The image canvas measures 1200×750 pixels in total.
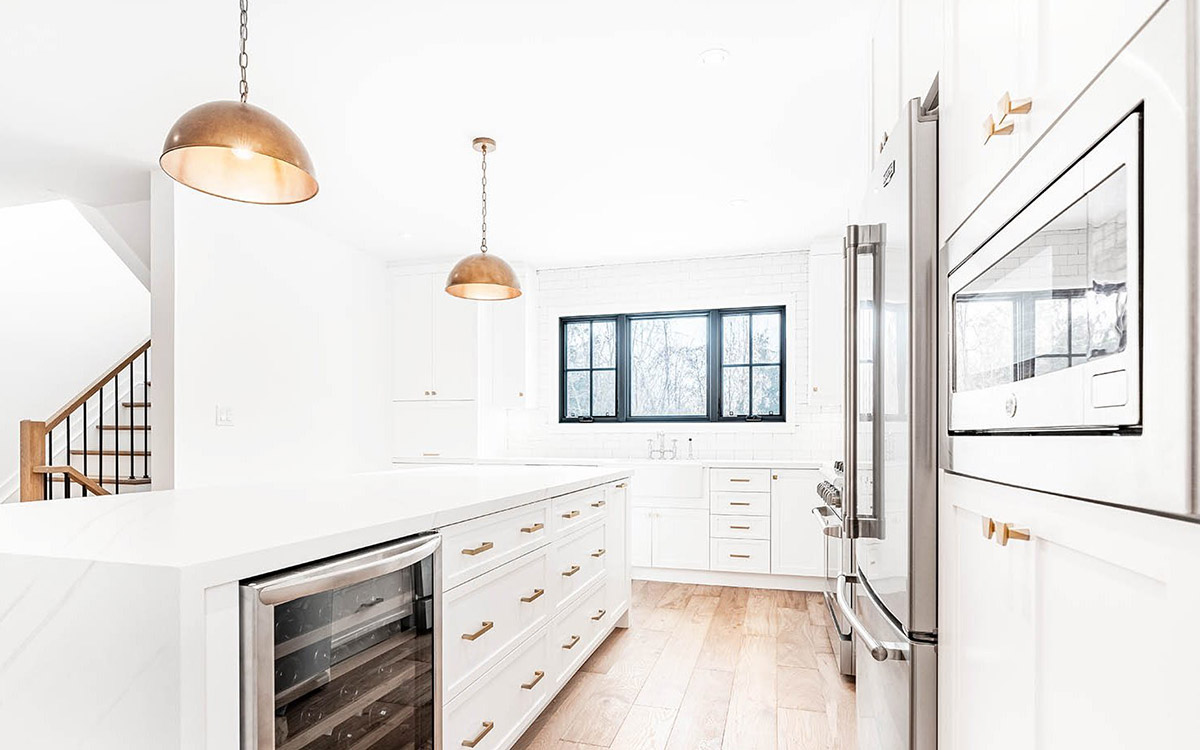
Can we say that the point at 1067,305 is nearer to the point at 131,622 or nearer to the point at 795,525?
the point at 131,622

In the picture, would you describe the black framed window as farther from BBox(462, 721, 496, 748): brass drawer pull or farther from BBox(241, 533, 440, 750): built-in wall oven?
BBox(241, 533, 440, 750): built-in wall oven

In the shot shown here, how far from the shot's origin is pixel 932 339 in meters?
1.28

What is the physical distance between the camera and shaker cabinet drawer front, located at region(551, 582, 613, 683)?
2707 millimetres

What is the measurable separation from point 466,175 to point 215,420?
1.99m

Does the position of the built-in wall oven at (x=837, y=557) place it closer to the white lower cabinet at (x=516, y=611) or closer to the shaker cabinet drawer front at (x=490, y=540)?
the white lower cabinet at (x=516, y=611)

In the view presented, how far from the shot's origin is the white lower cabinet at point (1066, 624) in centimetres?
56

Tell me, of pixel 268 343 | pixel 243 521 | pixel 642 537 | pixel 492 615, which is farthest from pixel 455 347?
pixel 243 521

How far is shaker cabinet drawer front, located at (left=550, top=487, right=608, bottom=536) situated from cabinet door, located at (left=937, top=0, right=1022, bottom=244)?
179cm

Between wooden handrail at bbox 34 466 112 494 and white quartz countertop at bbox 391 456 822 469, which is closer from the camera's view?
wooden handrail at bbox 34 466 112 494

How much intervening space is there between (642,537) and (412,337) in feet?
8.12

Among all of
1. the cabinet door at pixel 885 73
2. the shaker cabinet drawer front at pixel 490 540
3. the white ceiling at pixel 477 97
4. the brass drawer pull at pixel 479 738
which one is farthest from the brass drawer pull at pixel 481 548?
the white ceiling at pixel 477 97

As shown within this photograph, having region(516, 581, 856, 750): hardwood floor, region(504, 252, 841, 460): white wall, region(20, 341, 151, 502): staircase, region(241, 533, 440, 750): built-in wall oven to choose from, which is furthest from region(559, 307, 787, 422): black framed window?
region(241, 533, 440, 750): built-in wall oven

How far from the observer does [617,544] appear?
11.8ft

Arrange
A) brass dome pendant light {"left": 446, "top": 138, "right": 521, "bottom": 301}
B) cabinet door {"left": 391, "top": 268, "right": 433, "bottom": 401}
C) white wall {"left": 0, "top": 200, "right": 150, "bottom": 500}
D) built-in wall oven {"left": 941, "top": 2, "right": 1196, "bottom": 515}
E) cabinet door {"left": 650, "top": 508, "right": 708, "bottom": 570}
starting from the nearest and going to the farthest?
built-in wall oven {"left": 941, "top": 2, "right": 1196, "bottom": 515} < brass dome pendant light {"left": 446, "top": 138, "right": 521, "bottom": 301} < cabinet door {"left": 650, "top": 508, "right": 708, "bottom": 570} < white wall {"left": 0, "top": 200, "right": 150, "bottom": 500} < cabinet door {"left": 391, "top": 268, "right": 433, "bottom": 401}
